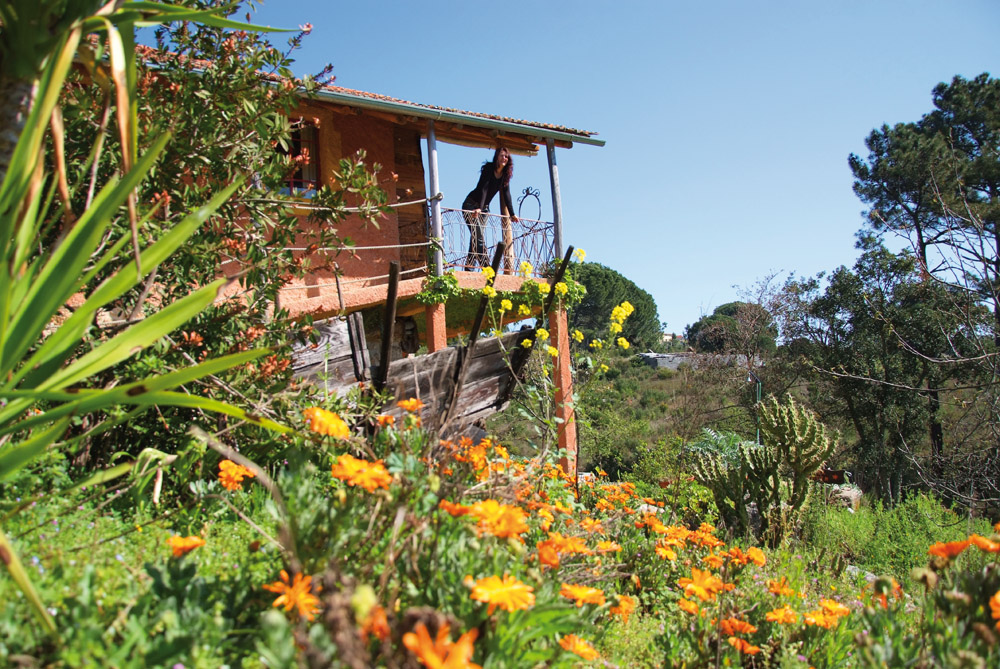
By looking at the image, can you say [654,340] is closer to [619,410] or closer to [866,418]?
[619,410]

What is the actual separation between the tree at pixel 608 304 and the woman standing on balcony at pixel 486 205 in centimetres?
3129

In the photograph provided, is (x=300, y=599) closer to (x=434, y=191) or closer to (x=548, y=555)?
(x=548, y=555)

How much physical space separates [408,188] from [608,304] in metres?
35.8

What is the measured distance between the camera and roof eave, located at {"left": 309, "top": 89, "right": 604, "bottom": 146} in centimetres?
743

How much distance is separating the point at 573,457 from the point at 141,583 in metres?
2.39

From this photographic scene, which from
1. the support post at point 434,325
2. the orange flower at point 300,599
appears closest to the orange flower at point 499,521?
the orange flower at point 300,599

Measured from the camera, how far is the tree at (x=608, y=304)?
42.5m

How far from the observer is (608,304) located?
43.1m

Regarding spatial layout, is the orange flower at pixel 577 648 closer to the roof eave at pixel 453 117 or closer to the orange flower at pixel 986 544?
the orange flower at pixel 986 544

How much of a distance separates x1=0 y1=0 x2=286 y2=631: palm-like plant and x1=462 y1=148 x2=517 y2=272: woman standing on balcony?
23.8ft

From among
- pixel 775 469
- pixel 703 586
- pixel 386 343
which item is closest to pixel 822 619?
pixel 703 586

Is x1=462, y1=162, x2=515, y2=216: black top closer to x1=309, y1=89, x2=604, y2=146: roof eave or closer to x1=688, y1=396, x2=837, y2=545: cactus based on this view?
x1=309, y1=89, x2=604, y2=146: roof eave

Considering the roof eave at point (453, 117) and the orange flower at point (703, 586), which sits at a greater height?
the roof eave at point (453, 117)

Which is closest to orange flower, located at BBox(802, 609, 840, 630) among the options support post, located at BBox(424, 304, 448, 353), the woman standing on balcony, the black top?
support post, located at BBox(424, 304, 448, 353)
